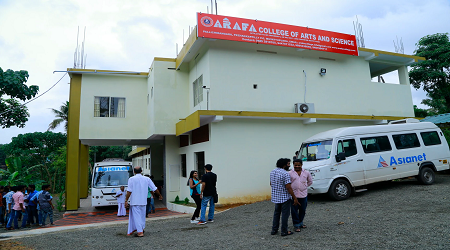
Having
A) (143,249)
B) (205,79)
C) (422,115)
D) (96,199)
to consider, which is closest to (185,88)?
(205,79)

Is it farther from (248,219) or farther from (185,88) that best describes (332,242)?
(185,88)

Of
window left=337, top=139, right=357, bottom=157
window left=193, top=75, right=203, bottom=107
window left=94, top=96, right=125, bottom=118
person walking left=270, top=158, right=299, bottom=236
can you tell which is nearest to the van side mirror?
window left=337, top=139, right=357, bottom=157

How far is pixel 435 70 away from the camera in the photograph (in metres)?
23.1

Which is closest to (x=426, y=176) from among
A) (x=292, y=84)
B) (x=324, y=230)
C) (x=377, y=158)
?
(x=377, y=158)

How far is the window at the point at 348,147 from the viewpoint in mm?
9805

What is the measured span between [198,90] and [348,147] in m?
→ 6.91

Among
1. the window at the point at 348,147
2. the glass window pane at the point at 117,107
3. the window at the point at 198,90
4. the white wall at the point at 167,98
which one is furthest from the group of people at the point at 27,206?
the window at the point at 348,147

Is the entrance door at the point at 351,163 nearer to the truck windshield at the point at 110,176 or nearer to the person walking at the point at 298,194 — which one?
the person walking at the point at 298,194

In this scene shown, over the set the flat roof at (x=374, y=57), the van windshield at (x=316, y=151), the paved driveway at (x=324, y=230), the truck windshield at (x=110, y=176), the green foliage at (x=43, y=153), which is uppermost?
the flat roof at (x=374, y=57)

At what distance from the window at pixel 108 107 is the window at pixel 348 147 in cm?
1122

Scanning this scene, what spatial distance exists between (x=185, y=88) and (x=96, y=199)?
6.84 m

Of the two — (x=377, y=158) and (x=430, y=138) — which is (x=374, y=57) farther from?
(x=377, y=158)

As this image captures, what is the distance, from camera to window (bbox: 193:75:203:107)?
13.2 m

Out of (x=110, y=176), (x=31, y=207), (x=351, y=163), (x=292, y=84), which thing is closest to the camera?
(x=351, y=163)
